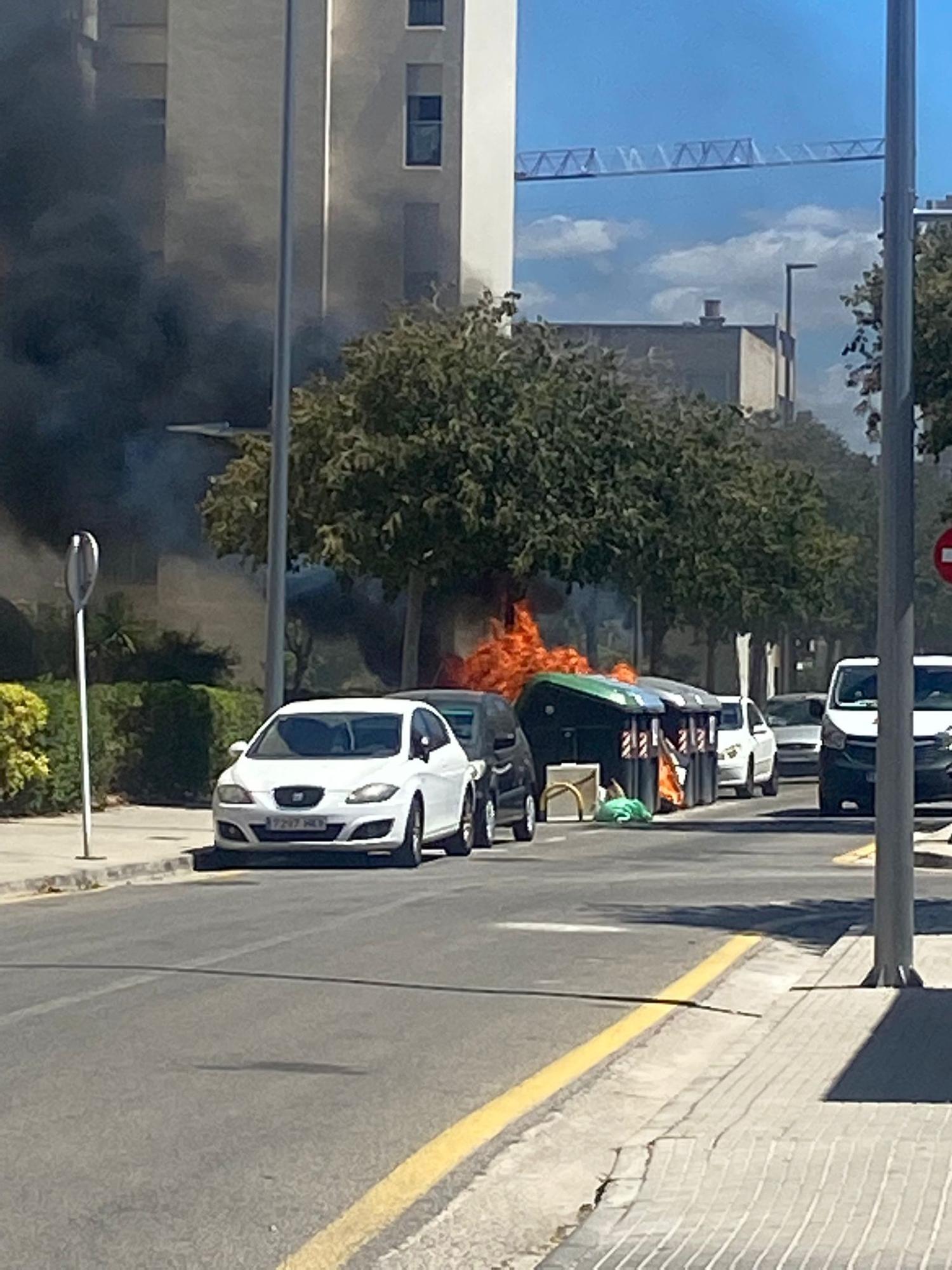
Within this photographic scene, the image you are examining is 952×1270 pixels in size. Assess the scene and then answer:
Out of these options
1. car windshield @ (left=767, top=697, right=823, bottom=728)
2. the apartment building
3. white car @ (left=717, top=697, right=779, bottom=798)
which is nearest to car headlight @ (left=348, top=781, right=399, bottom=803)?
white car @ (left=717, top=697, right=779, bottom=798)

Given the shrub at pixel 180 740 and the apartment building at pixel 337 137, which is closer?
the shrub at pixel 180 740

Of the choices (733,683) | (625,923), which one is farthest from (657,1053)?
(733,683)

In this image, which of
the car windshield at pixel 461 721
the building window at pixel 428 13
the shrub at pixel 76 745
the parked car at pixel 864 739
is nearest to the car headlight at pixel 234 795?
the shrub at pixel 76 745

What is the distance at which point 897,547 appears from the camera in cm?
1105

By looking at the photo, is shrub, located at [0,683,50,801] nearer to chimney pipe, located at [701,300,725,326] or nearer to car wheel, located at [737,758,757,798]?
car wheel, located at [737,758,757,798]

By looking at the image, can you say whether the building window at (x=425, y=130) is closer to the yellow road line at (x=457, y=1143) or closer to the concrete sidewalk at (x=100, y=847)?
the concrete sidewalk at (x=100, y=847)

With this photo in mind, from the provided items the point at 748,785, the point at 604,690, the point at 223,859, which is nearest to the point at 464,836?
the point at 223,859

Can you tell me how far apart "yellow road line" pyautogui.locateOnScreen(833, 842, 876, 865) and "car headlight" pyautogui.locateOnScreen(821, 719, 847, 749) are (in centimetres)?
683

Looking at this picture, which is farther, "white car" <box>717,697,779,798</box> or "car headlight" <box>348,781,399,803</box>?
"white car" <box>717,697,779,798</box>

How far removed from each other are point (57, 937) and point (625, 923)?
3562 mm

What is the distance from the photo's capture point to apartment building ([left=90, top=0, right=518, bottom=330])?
41.9 m

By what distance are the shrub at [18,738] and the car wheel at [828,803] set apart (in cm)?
1135

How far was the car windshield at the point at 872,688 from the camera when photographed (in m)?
30.0

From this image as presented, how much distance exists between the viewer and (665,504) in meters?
35.3
